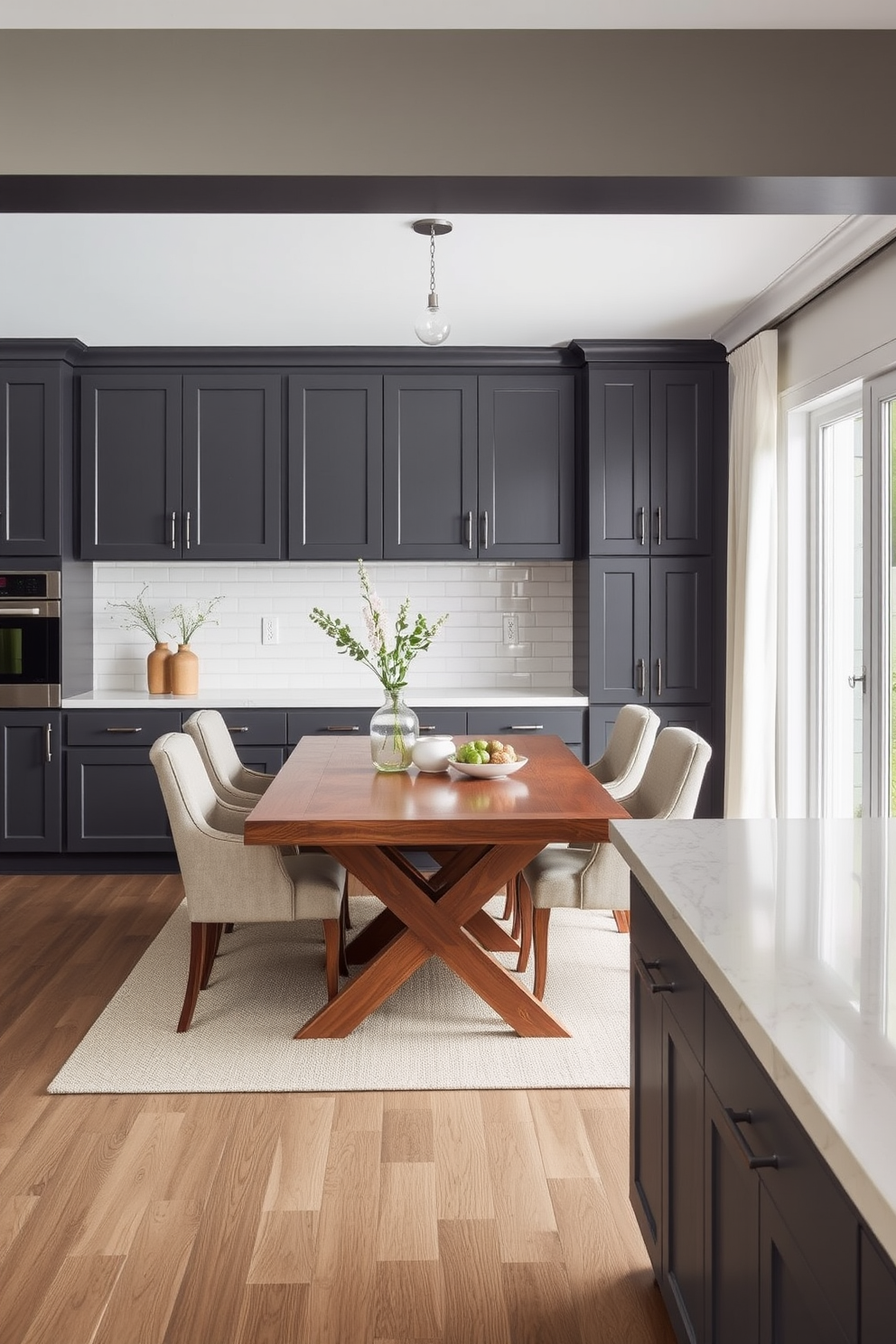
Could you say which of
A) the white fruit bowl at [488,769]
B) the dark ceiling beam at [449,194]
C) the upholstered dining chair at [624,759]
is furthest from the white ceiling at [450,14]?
the upholstered dining chair at [624,759]

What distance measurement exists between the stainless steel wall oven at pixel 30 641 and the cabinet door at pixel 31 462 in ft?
0.53

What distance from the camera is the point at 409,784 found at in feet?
11.5

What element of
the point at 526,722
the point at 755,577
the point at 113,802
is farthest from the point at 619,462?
the point at 113,802

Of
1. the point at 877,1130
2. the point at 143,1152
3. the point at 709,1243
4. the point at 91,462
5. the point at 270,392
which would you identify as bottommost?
the point at 143,1152

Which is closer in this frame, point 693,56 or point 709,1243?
point 709,1243

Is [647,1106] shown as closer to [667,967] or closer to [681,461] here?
[667,967]

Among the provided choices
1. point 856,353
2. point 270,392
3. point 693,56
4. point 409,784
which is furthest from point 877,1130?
point 270,392

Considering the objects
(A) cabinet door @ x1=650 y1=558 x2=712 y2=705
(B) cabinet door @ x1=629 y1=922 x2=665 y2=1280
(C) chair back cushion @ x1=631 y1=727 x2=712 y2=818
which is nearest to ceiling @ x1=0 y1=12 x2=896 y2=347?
(A) cabinet door @ x1=650 y1=558 x2=712 y2=705

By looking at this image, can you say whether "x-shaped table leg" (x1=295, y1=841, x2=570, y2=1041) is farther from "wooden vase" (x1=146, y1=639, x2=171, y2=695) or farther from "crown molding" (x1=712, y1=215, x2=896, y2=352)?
"wooden vase" (x1=146, y1=639, x2=171, y2=695)

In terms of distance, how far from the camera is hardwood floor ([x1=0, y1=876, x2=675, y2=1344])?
6.51 feet

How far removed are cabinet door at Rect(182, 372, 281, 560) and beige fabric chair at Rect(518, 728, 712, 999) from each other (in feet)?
8.50

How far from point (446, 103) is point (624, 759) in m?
2.55

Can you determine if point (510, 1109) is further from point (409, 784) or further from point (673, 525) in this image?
point (673, 525)

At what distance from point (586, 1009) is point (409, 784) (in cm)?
91
